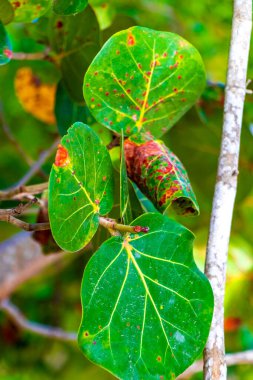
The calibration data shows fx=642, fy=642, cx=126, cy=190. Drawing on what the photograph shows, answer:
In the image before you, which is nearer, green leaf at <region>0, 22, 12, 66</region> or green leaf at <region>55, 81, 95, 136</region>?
green leaf at <region>0, 22, 12, 66</region>

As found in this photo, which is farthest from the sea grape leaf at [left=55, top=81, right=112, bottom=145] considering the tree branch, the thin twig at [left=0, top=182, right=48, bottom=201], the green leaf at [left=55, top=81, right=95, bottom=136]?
the tree branch

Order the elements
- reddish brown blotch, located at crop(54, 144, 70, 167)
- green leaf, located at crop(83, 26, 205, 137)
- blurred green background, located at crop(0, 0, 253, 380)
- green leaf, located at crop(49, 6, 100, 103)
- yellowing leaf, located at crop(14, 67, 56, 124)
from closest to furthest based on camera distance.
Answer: reddish brown blotch, located at crop(54, 144, 70, 167) < green leaf, located at crop(83, 26, 205, 137) < green leaf, located at crop(49, 6, 100, 103) < blurred green background, located at crop(0, 0, 253, 380) < yellowing leaf, located at crop(14, 67, 56, 124)

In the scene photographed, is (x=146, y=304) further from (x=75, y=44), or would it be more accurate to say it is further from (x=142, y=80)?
(x=75, y=44)

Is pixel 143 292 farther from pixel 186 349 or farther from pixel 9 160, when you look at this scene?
pixel 9 160

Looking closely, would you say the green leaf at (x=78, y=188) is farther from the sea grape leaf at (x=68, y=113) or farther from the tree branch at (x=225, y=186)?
the sea grape leaf at (x=68, y=113)

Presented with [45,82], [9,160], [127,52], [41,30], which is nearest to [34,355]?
[9,160]

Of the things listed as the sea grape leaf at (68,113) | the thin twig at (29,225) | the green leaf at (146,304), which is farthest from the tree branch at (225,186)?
the sea grape leaf at (68,113)

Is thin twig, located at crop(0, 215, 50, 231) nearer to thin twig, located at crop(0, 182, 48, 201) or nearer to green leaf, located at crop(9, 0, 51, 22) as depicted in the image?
thin twig, located at crop(0, 182, 48, 201)

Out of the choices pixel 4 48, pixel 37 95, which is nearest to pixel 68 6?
pixel 4 48
